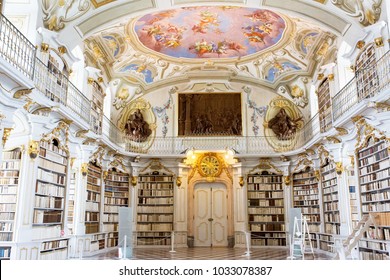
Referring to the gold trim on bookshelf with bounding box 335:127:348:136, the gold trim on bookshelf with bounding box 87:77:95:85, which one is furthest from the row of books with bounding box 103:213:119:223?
Answer: the gold trim on bookshelf with bounding box 335:127:348:136

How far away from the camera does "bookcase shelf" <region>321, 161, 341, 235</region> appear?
1040 centimetres

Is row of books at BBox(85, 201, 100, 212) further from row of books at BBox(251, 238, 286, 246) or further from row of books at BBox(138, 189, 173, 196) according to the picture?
row of books at BBox(251, 238, 286, 246)

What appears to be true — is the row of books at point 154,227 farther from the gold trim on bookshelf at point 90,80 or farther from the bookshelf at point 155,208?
the gold trim on bookshelf at point 90,80

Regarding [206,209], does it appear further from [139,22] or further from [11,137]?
[11,137]

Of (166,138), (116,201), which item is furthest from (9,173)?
(166,138)

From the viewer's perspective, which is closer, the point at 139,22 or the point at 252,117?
the point at 139,22

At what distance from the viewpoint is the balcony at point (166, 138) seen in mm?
6934

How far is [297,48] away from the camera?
11.9 m

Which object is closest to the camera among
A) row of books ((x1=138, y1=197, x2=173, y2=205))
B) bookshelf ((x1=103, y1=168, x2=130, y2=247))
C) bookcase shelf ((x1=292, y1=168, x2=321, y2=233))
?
bookcase shelf ((x1=292, y1=168, x2=321, y2=233))

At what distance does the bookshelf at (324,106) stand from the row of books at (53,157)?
7225 millimetres

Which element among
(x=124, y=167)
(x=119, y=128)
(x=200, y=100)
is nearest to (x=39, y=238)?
(x=124, y=167)

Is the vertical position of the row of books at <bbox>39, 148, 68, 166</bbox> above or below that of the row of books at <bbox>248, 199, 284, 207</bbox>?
above

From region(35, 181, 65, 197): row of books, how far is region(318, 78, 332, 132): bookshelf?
24.2ft
